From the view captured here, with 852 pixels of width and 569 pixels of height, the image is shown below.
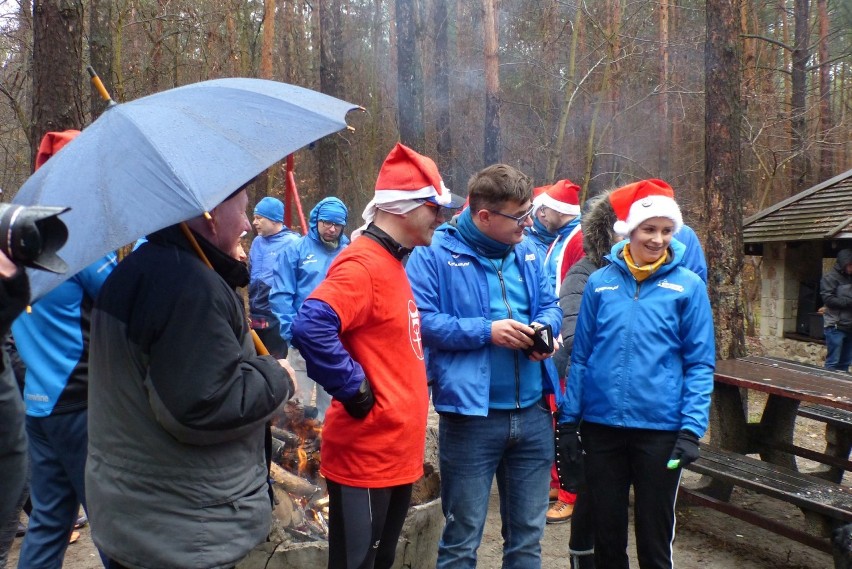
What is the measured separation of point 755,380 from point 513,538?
2.64m

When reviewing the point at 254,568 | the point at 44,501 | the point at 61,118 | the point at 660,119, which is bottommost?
the point at 254,568

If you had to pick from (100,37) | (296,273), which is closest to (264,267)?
(296,273)

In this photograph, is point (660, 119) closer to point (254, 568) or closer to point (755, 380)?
point (755, 380)

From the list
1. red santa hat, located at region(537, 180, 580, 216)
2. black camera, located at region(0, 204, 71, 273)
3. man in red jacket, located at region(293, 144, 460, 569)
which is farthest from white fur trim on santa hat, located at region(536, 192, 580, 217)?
black camera, located at region(0, 204, 71, 273)

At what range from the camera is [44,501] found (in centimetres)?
307

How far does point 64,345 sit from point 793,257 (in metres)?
12.2

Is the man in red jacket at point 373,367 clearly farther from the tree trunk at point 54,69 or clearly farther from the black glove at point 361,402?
the tree trunk at point 54,69

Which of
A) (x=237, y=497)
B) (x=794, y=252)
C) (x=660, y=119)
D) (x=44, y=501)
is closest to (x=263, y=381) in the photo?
(x=237, y=497)

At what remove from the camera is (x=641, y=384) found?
3.26 meters

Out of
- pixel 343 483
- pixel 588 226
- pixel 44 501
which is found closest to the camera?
pixel 343 483

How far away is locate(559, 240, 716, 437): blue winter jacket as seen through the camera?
3227mm

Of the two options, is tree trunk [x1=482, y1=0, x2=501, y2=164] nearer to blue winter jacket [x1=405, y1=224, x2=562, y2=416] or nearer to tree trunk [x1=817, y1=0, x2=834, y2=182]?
tree trunk [x1=817, y1=0, x2=834, y2=182]

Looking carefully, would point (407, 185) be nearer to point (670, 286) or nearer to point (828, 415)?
point (670, 286)

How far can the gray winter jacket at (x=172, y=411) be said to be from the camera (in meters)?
1.99
